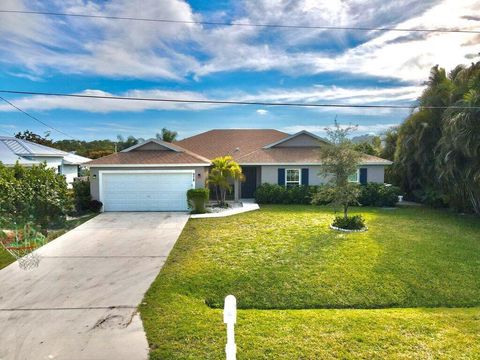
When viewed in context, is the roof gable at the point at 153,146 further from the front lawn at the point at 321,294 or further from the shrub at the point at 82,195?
the front lawn at the point at 321,294

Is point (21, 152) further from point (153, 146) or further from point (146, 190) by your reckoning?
point (146, 190)

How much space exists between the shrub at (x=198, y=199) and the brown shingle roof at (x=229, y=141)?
21.1 ft

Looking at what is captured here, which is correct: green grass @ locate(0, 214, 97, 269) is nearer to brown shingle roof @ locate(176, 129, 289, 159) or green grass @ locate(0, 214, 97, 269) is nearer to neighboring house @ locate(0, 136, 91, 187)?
neighboring house @ locate(0, 136, 91, 187)

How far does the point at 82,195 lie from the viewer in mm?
16594

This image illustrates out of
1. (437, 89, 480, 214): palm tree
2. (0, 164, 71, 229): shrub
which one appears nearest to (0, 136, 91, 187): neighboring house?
(0, 164, 71, 229): shrub

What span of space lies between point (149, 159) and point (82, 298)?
11.3m

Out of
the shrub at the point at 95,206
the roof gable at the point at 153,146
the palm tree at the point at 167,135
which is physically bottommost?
the shrub at the point at 95,206

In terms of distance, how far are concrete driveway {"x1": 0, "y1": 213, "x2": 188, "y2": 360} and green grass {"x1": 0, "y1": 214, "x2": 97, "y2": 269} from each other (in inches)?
16.4

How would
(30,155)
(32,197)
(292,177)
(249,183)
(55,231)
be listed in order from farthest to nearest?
(30,155)
(249,183)
(292,177)
(55,231)
(32,197)

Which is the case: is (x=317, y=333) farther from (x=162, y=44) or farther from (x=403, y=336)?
(x=162, y=44)

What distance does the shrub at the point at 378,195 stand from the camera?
18.2m

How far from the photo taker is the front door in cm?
2047

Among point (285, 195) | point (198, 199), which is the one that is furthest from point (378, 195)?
point (198, 199)

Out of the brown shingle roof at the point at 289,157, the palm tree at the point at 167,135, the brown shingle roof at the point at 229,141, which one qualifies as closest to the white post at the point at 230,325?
the brown shingle roof at the point at 289,157
